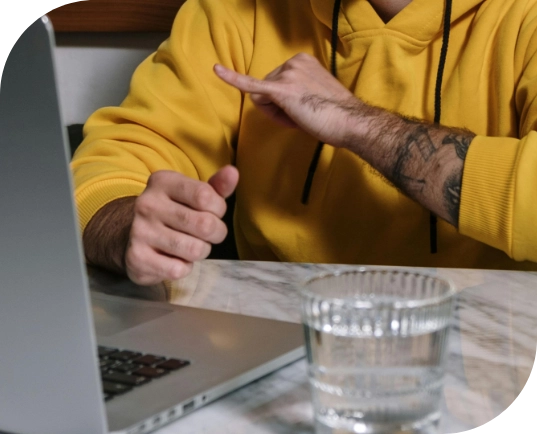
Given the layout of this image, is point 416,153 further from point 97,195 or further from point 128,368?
point 128,368

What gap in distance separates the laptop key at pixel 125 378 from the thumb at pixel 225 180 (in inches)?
12.2

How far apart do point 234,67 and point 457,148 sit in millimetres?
472

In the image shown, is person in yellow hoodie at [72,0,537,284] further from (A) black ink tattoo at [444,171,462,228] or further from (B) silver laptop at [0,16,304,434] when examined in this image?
(B) silver laptop at [0,16,304,434]

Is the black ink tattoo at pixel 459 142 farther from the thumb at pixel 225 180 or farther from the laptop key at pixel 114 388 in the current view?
the laptop key at pixel 114 388

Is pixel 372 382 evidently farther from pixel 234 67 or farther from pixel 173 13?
pixel 173 13

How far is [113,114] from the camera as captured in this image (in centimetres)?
126

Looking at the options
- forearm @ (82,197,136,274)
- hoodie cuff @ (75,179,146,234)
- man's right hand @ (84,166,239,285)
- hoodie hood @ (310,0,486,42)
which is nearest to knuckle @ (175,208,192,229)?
man's right hand @ (84,166,239,285)

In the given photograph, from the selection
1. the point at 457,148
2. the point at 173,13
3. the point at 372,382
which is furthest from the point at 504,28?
the point at 372,382

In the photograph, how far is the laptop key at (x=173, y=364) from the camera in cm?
55

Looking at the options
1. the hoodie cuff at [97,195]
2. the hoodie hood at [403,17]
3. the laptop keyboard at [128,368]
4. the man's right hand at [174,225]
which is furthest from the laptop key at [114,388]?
the hoodie hood at [403,17]

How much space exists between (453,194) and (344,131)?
0.18 meters

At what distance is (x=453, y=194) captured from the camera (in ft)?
3.30

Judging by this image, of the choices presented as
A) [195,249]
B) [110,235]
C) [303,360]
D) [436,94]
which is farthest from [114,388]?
[436,94]

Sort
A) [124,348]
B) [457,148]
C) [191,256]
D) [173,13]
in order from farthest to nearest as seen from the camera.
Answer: [173,13] < [457,148] < [191,256] < [124,348]
